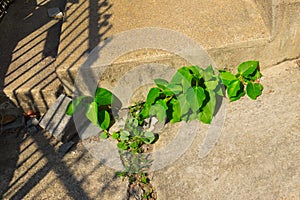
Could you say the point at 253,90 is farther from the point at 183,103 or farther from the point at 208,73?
the point at 183,103

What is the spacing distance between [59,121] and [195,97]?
1.49m

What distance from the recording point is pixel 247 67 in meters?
4.02

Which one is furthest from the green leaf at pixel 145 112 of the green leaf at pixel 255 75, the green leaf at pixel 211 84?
the green leaf at pixel 255 75

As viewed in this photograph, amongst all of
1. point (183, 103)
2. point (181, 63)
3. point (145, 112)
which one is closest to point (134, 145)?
point (145, 112)

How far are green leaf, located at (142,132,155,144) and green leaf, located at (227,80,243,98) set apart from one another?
0.95m

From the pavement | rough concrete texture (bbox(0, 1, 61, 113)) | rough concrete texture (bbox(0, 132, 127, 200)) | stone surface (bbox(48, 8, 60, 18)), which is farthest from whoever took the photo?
stone surface (bbox(48, 8, 60, 18))

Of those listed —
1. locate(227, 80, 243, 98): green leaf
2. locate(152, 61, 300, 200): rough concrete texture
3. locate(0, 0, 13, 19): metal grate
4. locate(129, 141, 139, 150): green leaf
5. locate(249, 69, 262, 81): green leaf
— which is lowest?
locate(152, 61, 300, 200): rough concrete texture

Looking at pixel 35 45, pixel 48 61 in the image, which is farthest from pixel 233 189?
pixel 35 45

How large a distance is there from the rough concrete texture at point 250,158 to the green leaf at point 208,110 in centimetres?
12

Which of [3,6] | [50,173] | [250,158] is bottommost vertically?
[250,158]

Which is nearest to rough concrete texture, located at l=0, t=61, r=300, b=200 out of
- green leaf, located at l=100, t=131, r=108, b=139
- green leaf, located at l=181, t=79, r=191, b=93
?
green leaf, located at l=100, t=131, r=108, b=139

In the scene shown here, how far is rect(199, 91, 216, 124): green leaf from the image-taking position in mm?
3859

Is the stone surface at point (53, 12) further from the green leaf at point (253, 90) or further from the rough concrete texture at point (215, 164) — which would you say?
the green leaf at point (253, 90)

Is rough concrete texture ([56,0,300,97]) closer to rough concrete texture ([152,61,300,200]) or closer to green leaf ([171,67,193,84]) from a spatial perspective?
green leaf ([171,67,193,84])
